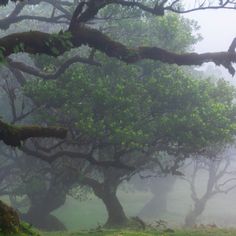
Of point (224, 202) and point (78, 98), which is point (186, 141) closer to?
point (78, 98)

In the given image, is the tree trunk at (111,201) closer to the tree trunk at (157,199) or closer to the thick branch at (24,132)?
the thick branch at (24,132)

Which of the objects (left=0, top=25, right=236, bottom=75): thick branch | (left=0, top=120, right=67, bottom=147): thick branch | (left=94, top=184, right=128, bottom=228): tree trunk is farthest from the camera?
(left=94, top=184, right=128, bottom=228): tree trunk

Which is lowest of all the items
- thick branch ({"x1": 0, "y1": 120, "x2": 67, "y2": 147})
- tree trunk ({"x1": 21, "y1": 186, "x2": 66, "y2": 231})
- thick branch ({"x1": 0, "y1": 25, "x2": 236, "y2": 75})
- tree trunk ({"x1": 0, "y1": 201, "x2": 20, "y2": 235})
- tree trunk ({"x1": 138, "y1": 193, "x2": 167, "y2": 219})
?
tree trunk ({"x1": 138, "y1": 193, "x2": 167, "y2": 219})

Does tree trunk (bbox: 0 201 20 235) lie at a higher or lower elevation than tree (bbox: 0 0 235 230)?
lower

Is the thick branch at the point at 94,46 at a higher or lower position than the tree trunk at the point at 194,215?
higher

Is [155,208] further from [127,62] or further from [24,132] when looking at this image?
[24,132]

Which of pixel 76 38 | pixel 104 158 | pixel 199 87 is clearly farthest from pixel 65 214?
pixel 76 38

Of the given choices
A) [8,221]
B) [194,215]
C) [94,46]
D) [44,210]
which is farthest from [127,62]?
[194,215]

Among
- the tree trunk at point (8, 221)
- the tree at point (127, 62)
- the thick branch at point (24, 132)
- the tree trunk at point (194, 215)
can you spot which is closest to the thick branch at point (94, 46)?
the tree at point (127, 62)

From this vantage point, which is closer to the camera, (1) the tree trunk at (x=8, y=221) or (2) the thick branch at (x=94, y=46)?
(1) the tree trunk at (x=8, y=221)

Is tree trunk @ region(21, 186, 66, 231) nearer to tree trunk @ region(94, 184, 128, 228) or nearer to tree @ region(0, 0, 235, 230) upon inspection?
tree trunk @ region(94, 184, 128, 228)

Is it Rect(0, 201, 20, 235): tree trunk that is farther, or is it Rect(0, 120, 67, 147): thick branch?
Rect(0, 120, 67, 147): thick branch

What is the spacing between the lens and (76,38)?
53.8ft

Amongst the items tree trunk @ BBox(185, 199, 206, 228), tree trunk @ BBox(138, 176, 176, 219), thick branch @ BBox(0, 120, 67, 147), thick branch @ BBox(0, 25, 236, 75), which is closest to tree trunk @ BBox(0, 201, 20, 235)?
thick branch @ BBox(0, 120, 67, 147)
